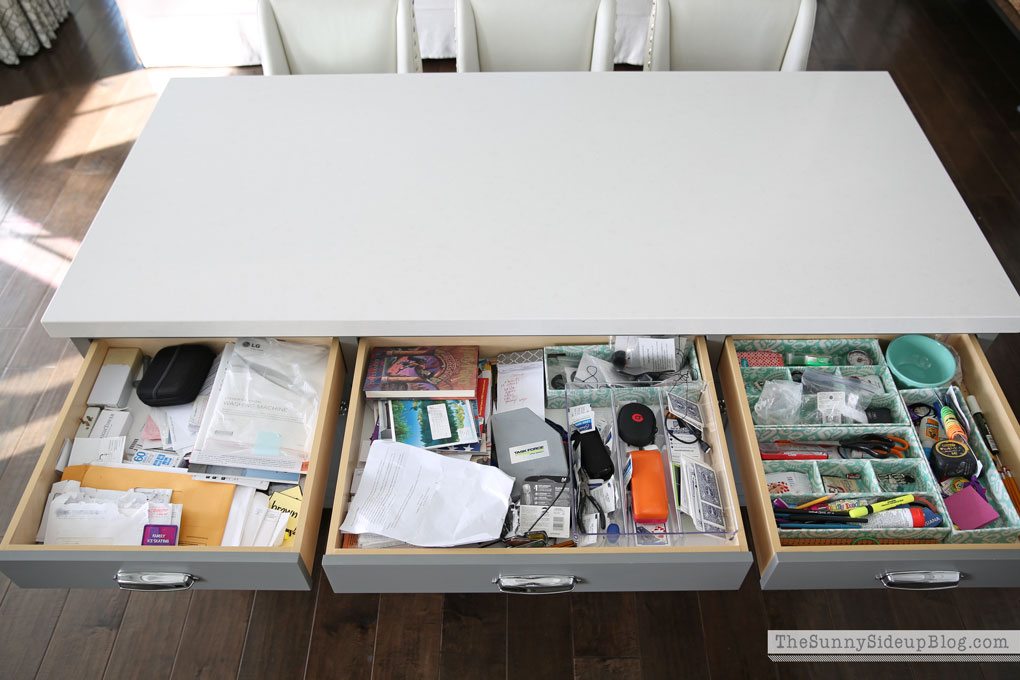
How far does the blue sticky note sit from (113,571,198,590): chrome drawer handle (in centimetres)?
25

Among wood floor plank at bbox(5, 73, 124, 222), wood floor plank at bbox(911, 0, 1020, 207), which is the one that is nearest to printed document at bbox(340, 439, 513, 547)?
wood floor plank at bbox(5, 73, 124, 222)

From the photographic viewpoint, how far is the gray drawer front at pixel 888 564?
1218 mm

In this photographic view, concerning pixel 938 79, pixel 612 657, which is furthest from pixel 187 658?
pixel 938 79

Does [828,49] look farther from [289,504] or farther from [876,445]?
[289,504]

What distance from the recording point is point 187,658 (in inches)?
66.7

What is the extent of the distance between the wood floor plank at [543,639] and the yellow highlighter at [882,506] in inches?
29.1

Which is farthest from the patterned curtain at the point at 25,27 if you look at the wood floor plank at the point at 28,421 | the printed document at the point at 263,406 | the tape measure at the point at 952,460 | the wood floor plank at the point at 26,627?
the tape measure at the point at 952,460

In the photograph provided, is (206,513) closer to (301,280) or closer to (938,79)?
(301,280)

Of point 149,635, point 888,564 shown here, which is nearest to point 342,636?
point 149,635

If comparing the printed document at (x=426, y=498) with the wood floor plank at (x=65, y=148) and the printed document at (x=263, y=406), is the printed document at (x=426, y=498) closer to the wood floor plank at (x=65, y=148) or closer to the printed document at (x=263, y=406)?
the printed document at (x=263, y=406)

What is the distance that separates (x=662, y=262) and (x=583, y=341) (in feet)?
0.76

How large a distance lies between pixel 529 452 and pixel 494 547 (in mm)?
205

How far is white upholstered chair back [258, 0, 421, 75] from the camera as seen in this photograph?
2107 mm

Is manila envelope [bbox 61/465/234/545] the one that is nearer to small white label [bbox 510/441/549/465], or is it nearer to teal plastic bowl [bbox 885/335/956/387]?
small white label [bbox 510/441/549/465]
